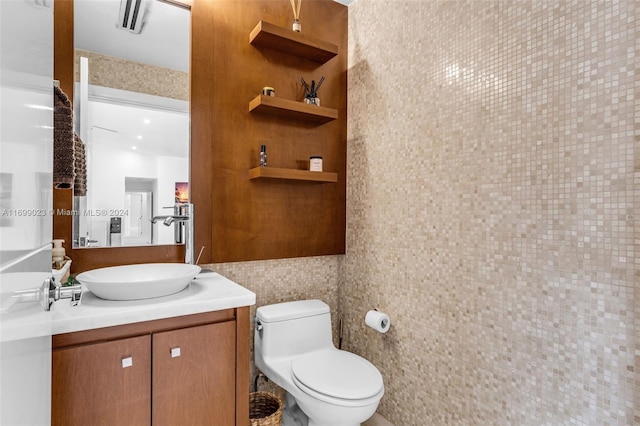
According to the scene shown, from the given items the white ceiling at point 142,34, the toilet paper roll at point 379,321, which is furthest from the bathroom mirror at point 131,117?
the toilet paper roll at point 379,321

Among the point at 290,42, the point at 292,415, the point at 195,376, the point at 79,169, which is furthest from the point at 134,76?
the point at 292,415

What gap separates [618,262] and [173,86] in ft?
6.69

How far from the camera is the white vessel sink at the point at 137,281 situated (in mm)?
1273

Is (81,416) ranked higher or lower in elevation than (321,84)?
lower

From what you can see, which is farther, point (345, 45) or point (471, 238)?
point (345, 45)

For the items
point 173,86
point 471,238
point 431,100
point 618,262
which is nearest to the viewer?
point 618,262

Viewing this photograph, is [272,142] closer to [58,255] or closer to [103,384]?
[58,255]

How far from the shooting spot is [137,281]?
1.30m

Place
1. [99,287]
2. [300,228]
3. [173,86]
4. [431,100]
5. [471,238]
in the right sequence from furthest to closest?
[300,228] < [173,86] < [431,100] < [471,238] < [99,287]

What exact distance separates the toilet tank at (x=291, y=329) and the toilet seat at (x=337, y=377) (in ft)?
0.28

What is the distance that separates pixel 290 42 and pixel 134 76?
A: 0.85m

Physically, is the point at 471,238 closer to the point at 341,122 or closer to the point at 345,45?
the point at 341,122

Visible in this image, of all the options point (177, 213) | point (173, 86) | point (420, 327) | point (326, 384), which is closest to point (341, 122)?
point (173, 86)

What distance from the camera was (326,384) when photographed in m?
1.55
